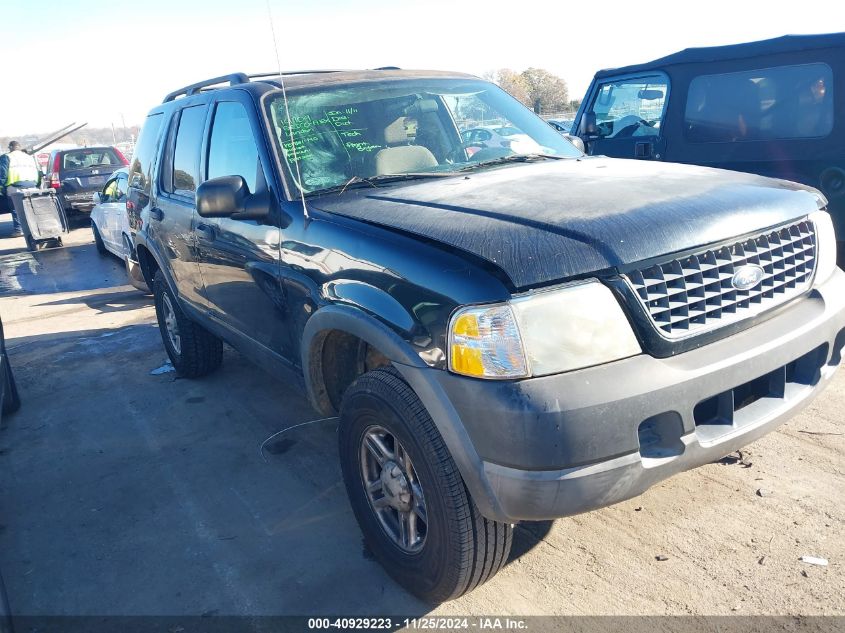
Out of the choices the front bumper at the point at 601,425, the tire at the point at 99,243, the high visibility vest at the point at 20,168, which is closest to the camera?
the front bumper at the point at 601,425

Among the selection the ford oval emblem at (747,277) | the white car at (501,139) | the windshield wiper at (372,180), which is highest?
the white car at (501,139)

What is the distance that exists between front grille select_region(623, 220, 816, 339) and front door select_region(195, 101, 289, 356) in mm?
1718

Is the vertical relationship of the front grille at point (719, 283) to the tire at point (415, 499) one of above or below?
above

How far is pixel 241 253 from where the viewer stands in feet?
11.6

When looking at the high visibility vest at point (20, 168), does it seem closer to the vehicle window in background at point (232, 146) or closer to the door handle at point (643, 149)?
the vehicle window in background at point (232, 146)

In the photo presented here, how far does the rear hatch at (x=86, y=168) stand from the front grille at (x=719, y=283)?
14548 mm

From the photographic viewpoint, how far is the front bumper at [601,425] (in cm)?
201

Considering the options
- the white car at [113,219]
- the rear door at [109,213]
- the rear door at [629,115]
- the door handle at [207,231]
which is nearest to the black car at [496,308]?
the door handle at [207,231]

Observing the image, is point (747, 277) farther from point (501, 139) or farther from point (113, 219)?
point (113, 219)

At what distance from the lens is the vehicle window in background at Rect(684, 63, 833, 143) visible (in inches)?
201

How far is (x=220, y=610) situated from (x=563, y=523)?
4.95ft

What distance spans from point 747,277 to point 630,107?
15.3ft

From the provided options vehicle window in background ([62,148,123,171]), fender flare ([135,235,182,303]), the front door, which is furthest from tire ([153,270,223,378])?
vehicle window in background ([62,148,123,171])

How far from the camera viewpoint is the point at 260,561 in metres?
3.01
